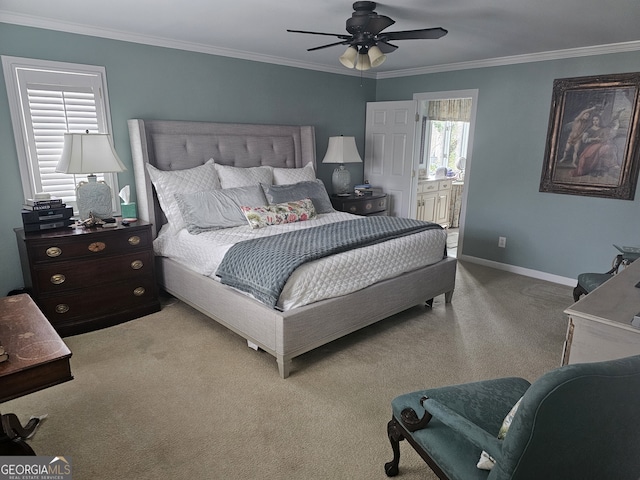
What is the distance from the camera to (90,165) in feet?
9.91

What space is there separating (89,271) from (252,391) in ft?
5.42

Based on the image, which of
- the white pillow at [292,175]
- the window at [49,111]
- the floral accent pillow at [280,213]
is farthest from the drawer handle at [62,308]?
the white pillow at [292,175]

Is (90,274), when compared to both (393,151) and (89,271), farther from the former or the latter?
(393,151)

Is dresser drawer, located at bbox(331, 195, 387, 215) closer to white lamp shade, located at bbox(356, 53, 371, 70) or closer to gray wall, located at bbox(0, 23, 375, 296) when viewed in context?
gray wall, located at bbox(0, 23, 375, 296)

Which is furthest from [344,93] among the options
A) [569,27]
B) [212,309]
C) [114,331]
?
[114,331]

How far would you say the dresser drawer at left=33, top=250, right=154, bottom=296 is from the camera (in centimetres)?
291

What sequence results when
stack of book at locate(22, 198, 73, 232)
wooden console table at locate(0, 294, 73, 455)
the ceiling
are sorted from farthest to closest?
stack of book at locate(22, 198, 73, 232) < the ceiling < wooden console table at locate(0, 294, 73, 455)

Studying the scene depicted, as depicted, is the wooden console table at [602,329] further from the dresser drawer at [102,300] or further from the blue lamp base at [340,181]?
the blue lamp base at [340,181]

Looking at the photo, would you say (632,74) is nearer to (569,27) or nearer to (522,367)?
(569,27)

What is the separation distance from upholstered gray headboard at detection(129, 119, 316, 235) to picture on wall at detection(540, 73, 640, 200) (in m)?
2.63

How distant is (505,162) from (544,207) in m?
0.66

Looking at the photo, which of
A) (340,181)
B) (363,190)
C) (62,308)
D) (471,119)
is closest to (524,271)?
(471,119)

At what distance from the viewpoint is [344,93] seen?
17.6ft

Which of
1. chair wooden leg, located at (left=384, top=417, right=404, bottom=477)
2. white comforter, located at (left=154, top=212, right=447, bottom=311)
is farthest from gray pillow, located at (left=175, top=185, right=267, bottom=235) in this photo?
chair wooden leg, located at (left=384, top=417, right=404, bottom=477)
